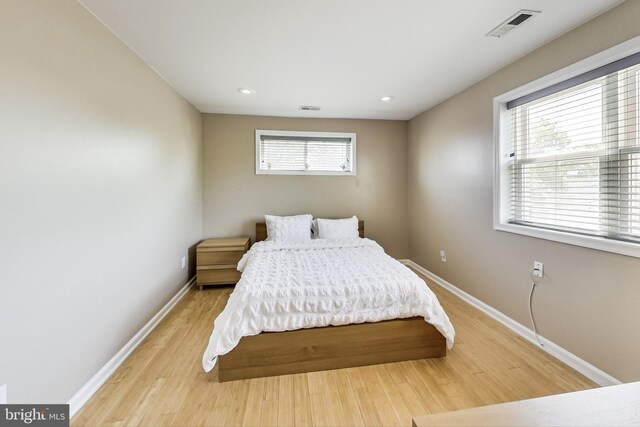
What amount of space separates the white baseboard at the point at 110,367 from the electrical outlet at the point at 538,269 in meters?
3.22

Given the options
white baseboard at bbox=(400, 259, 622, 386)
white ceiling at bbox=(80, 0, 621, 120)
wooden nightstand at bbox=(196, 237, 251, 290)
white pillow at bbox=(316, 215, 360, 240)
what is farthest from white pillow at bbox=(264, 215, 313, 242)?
white baseboard at bbox=(400, 259, 622, 386)

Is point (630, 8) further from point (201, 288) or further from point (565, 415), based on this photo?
point (201, 288)

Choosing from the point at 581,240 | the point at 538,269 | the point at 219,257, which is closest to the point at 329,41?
the point at 581,240

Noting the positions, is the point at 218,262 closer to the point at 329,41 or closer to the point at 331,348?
the point at 331,348

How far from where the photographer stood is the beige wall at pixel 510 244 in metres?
1.57

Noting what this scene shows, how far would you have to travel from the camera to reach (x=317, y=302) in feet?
5.91

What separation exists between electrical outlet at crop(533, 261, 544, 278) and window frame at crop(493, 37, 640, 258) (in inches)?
8.5

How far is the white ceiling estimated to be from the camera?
1.61 meters

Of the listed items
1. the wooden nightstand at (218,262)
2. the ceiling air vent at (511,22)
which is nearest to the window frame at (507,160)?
the ceiling air vent at (511,22)

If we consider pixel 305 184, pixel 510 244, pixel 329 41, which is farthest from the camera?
pixel 305 184

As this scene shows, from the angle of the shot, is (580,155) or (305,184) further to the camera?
(305,184)

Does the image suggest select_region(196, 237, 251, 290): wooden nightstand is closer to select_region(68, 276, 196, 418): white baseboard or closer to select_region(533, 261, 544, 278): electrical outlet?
select_region(68, 276, 196, 418): white baseboard

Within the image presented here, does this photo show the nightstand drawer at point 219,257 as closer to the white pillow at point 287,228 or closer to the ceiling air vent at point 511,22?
the white pillow at point 287,228

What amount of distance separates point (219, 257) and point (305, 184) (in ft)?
5.21
